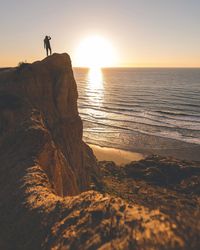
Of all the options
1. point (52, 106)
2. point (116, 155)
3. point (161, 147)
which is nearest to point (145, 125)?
point (161, 147)

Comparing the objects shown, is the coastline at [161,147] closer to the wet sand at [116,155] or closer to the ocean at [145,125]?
the ocean at [145,125]

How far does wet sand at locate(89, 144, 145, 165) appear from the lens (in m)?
34.1

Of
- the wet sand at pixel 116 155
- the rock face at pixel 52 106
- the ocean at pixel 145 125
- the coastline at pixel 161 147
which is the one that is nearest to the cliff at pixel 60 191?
the rock face at pixel 52 106

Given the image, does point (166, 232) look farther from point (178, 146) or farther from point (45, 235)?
point (178, 146)

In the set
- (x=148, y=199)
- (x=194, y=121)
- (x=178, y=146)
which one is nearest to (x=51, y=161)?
(x=148, y=199)

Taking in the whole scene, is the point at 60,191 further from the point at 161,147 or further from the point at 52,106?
the point at 161,147

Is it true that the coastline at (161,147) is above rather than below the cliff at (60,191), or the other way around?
below

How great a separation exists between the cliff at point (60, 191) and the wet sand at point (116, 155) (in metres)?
9.34

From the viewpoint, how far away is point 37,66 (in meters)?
18.8

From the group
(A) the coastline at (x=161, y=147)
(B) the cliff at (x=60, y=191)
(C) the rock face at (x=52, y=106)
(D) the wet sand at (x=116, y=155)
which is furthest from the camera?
(A) the coastline at (x=161, y=147)

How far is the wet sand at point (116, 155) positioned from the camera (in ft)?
112

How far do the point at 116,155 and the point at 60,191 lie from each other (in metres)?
24.7

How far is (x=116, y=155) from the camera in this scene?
3572cm

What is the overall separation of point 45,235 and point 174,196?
16.6 metres
